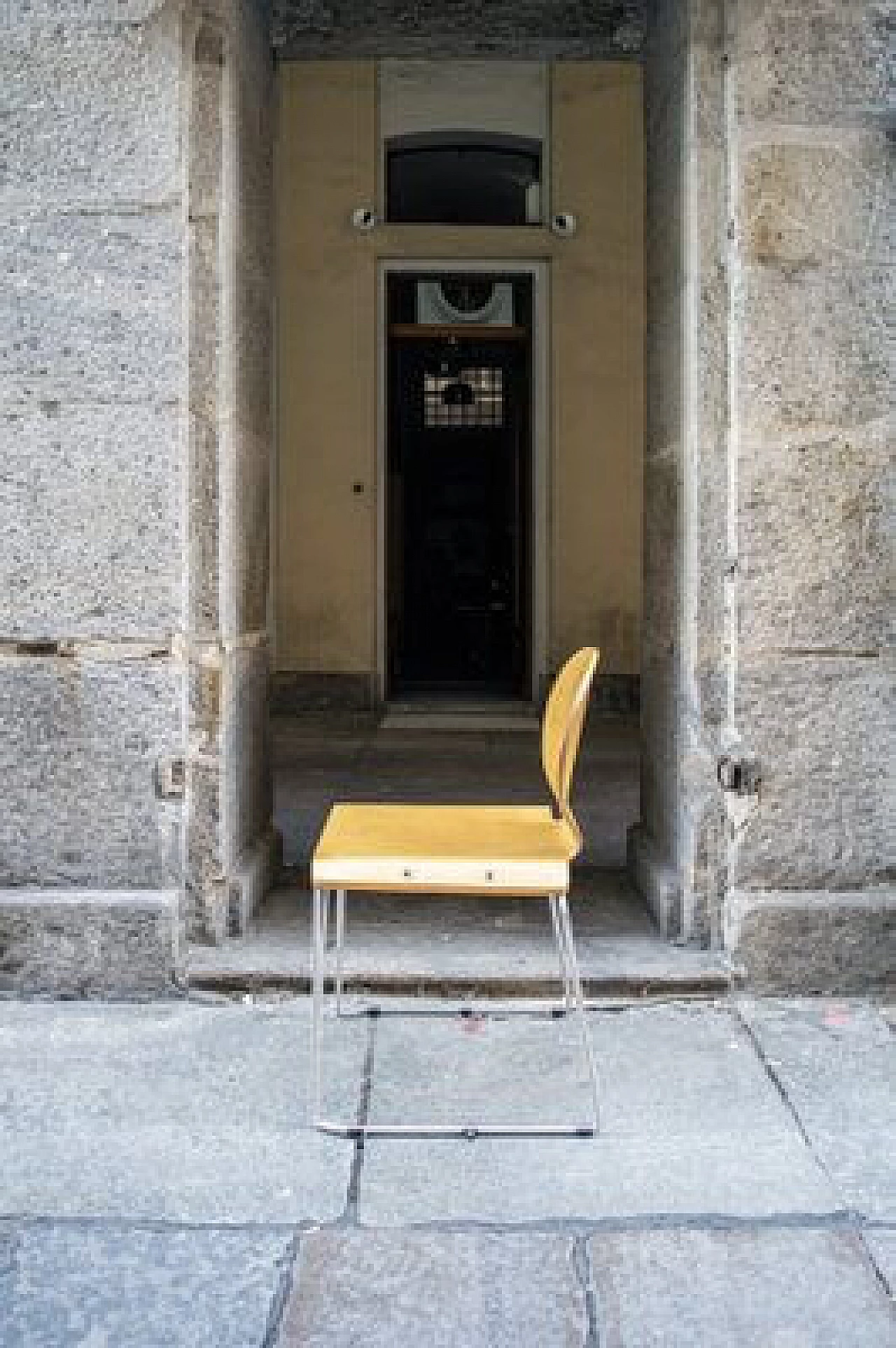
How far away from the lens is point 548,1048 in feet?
10.6

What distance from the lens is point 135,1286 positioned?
2.19 meters

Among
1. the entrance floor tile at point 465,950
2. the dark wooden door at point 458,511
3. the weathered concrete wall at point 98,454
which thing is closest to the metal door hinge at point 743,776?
the entrance floor tile at point 465,950

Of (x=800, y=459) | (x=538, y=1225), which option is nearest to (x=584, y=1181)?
(x=538, y=1225)

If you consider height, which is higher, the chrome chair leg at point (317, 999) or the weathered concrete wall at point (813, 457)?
the weathered concrete wall at point (813, 457)

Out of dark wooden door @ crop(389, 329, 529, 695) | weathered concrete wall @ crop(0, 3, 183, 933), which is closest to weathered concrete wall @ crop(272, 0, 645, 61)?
weathered concrete wall @ crop(0, 3, 183, 933)

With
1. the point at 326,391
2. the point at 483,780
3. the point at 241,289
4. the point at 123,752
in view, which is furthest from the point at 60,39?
the point at 326,391

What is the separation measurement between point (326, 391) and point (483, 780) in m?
4.14

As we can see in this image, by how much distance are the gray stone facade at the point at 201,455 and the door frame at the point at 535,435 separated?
6133 mm

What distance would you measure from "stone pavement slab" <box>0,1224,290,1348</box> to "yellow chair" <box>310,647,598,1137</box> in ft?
1.63

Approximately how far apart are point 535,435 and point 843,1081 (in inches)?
285

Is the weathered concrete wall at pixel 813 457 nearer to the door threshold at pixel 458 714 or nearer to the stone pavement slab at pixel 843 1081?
the stone pavement slab at pixel 843 1081

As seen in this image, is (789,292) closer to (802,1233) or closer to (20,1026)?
(802,1233)

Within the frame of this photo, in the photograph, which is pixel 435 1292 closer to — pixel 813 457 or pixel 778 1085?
pixel 778 1085

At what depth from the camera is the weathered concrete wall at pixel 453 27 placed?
435 centimetres
